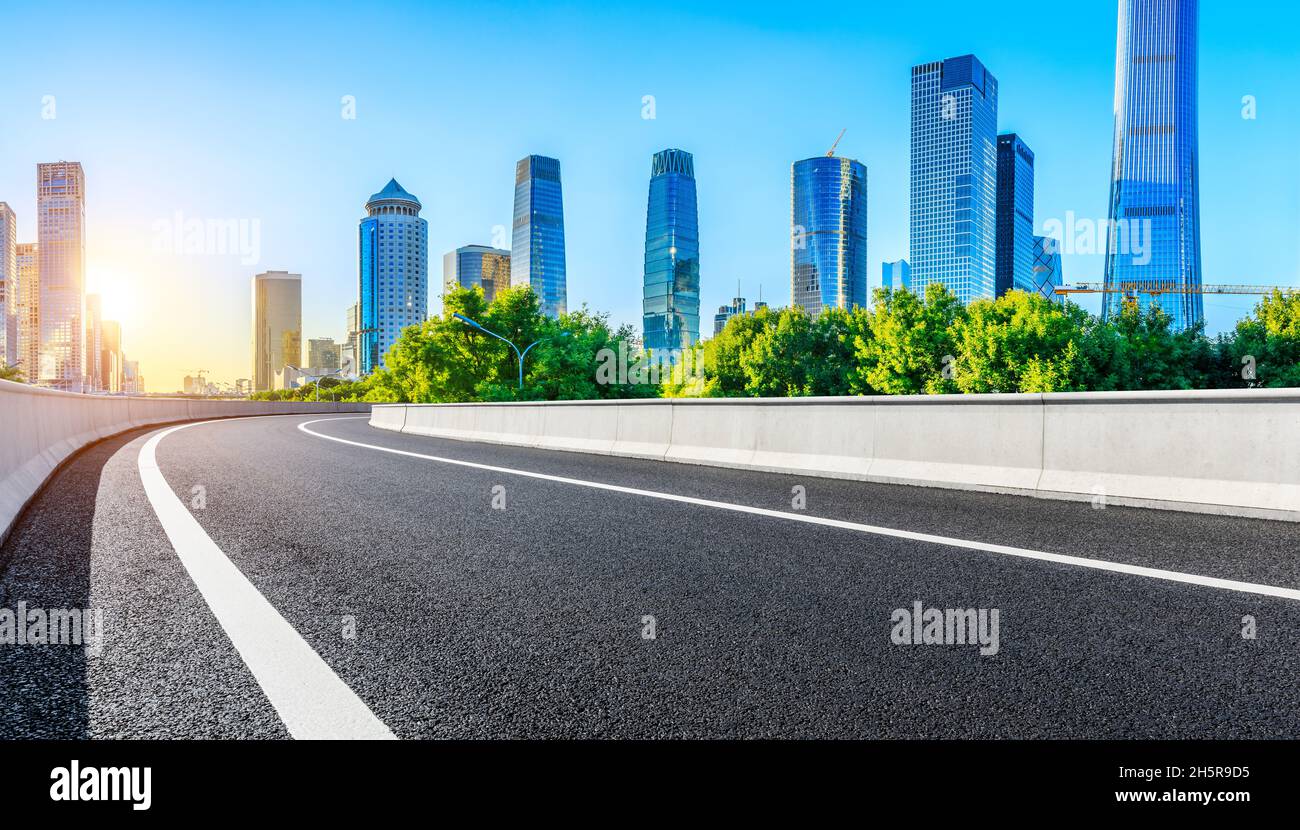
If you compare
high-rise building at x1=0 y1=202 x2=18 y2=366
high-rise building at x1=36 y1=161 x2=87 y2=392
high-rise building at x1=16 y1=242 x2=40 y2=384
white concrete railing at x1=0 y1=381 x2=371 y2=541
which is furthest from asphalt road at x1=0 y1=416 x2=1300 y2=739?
high-rise building at x1=16 y1=242 x2=40 y2=384

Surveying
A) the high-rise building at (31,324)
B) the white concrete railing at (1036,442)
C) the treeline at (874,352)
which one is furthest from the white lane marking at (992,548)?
the high-rise building at (31,324)

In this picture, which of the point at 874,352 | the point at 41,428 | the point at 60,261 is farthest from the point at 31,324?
the point at 41,428

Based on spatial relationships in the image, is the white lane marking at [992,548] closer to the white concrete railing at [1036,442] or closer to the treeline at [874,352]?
the white concrete railing at [1036,442]

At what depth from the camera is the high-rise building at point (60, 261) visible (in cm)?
16775

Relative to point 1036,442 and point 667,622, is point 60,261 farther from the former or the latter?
point 667,622

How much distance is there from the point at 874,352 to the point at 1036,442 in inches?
3384

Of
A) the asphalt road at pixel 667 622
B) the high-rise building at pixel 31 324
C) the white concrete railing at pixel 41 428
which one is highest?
the high-rise building at pixel 31 324

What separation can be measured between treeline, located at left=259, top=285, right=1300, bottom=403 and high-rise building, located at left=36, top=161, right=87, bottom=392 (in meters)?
110

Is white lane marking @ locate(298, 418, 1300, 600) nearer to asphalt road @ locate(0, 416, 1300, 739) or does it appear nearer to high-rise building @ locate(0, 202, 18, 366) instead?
asphalt road @ locate(0, 416, 1300, 739)

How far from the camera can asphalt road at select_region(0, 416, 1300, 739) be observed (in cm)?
254

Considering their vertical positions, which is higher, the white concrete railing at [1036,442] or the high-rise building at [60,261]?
the high-rise building at [60,261]

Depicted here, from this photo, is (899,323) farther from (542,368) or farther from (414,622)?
(414,622)

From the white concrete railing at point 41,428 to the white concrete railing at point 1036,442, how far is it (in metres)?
8.02
